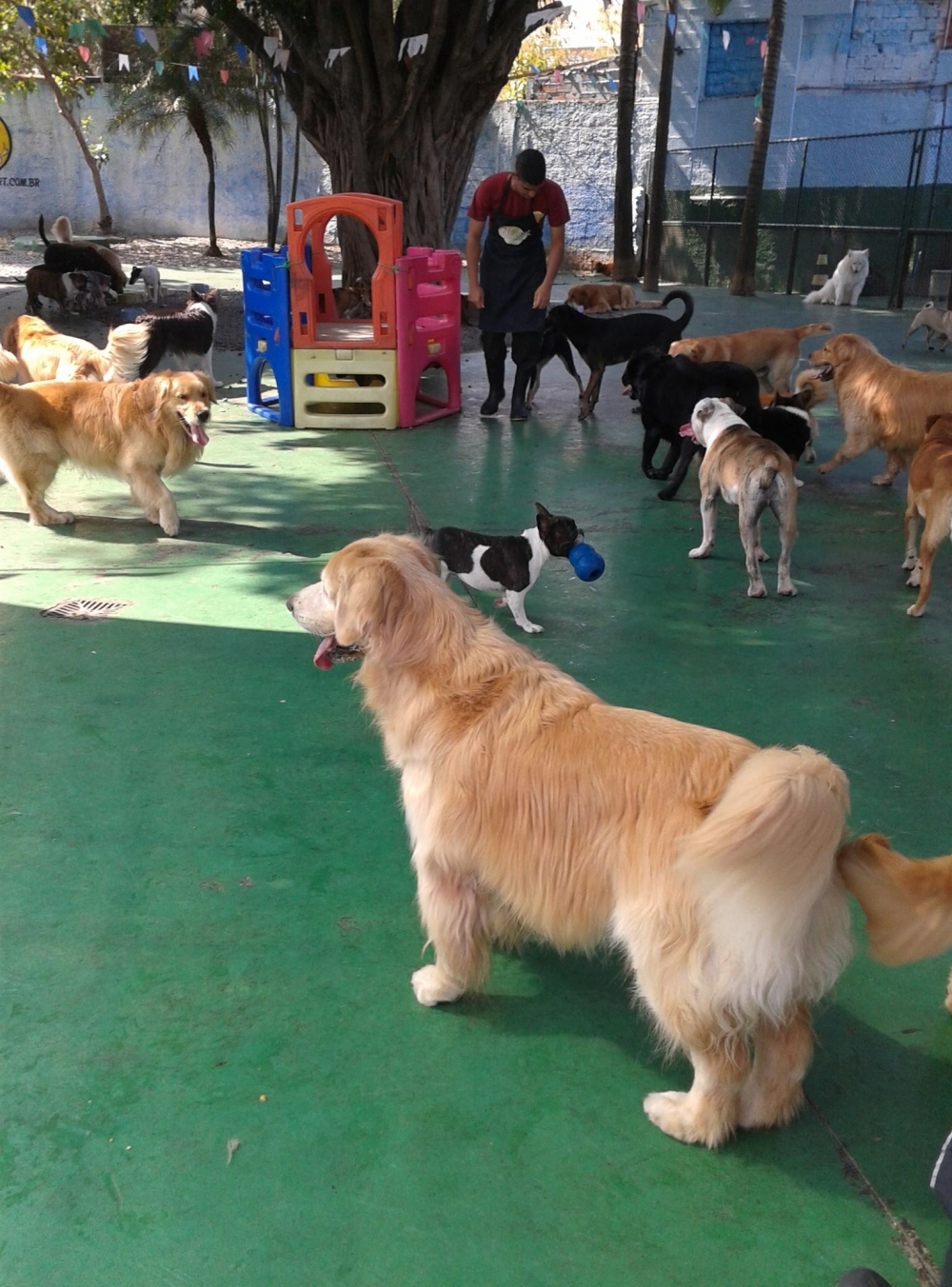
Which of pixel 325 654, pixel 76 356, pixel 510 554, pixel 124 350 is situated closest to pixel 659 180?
pixel 124 350

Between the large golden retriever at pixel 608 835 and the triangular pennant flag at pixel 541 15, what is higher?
the triangular pennant flag at pixel 541 15

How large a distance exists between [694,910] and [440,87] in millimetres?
11781

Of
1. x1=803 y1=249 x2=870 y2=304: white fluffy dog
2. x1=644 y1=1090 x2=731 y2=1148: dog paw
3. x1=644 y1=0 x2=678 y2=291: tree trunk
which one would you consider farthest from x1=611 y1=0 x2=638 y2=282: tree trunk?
x1=644 y1=1090 x2=731 y2=1148: dog paw

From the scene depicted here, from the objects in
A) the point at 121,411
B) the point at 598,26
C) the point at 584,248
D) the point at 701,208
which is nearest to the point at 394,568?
the point at 121,411

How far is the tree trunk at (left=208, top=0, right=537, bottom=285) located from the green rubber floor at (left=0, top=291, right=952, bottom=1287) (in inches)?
326

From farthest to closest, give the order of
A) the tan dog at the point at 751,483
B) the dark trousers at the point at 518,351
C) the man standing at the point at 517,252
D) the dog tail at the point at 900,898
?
the dark trousers at the point at 518,351
the man standing at the point at 517,252
the tan dog at the point at 751,483
the dog tail at the point at 900,898

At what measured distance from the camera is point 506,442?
8.38 metres

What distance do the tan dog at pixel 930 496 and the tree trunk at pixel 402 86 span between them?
26.7ft

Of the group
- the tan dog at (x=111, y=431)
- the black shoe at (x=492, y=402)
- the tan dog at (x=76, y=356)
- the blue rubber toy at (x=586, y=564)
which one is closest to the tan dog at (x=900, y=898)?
the blue rubber toy at (x=586, y=564)

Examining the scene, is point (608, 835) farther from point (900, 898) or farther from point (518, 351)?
point (518, 351)

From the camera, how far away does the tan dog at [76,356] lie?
7531mm

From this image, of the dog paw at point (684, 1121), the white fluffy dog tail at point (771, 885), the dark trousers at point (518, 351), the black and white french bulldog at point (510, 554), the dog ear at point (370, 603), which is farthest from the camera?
the dark trousers at point (518, 351)

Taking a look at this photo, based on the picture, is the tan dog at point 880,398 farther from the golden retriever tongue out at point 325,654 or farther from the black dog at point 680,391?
the golden retriever tongue out at point 325,654

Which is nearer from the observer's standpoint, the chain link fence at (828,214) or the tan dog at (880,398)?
the tan dog at (880,398)
